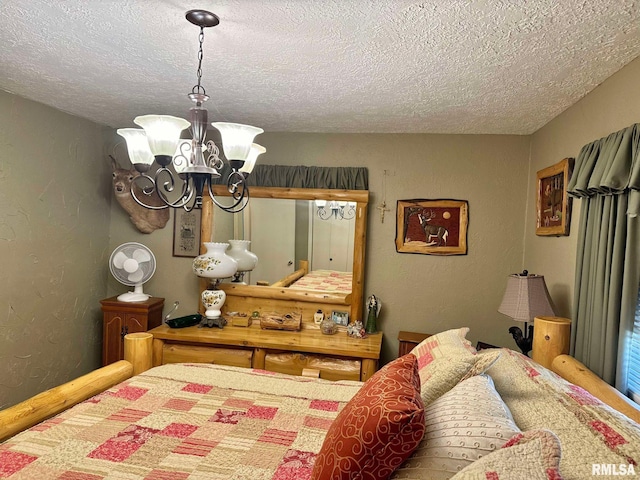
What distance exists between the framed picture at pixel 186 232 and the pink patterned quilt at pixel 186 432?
169 centimetres

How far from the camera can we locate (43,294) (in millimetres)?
3139

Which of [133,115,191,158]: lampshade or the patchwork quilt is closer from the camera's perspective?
the patchwork quilt

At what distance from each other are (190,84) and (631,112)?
2.21 metres

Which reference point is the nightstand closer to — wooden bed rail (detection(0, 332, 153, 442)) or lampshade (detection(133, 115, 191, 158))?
wooden bed rail (detection(0, 332, 153, 442))

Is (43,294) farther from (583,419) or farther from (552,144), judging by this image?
(552,144)

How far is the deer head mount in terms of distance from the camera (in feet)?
11.4

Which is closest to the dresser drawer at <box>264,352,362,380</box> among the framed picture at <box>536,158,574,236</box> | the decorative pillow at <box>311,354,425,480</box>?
the framed picture at <box>536,158,574,236</box>

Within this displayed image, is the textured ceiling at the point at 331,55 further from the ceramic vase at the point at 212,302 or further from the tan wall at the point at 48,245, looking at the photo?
the ceramic vase at the point at 212,302

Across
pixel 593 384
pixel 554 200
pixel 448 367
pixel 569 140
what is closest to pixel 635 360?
pixel 593 384

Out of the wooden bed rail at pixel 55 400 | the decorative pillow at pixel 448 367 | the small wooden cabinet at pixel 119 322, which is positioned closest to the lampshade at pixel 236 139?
the decorative pillow at pixel 448 367

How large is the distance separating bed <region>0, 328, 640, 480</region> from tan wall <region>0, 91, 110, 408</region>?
1.28 metres

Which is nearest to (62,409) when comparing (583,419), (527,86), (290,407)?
(290,407)

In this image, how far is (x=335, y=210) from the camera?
138 inches

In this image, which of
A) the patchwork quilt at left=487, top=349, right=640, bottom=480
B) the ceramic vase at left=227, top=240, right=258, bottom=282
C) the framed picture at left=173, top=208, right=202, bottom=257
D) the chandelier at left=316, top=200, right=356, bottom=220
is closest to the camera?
the patchwork quilt at left=487, top=349, right=640, bottom=480
